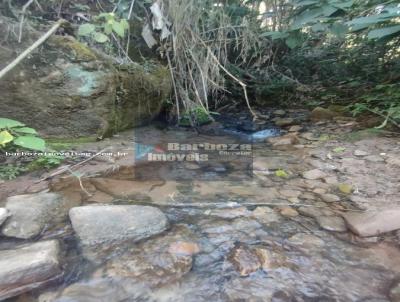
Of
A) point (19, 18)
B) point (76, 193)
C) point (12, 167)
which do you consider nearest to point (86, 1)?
point (19, 18)

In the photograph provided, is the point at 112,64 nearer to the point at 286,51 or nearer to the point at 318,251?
the point at 318,251

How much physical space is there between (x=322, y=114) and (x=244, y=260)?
266 cm

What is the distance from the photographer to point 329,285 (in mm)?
1339

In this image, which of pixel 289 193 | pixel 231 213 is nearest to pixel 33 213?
pixel 231 213

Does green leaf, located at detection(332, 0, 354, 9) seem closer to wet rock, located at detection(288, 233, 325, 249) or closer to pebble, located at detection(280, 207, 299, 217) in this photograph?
pebble, located at detection(280, 207, 299, 217)

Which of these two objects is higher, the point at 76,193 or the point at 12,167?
the point at 12,167

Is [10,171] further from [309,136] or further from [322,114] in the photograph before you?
[322,114]

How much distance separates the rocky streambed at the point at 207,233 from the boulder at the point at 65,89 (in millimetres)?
488

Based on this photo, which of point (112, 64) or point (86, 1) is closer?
point (112, 64)

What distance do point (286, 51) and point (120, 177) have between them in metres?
3.64

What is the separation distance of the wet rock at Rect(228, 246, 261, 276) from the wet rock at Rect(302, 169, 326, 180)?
974 millimetres

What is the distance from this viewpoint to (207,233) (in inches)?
66.7

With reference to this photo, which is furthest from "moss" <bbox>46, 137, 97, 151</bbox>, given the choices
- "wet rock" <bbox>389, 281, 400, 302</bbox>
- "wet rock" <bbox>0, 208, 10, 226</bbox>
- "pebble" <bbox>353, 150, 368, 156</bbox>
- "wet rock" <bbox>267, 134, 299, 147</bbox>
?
"wet rock" <bbox>389, 281, 400, 302</bbox>

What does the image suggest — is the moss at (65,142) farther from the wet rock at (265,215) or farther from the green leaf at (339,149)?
the green leaf at (339,149)
